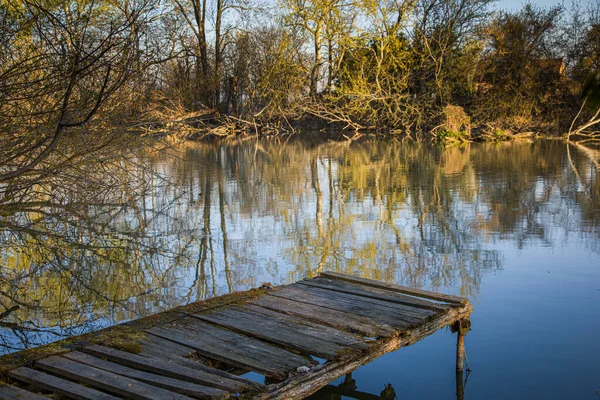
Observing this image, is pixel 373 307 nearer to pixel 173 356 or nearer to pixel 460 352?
pixel 460 352

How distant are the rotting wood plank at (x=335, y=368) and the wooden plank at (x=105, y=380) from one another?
483mm

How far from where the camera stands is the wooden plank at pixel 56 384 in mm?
3270

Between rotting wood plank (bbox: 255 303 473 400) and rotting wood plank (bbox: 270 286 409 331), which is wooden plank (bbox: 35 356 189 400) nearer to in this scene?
rotting wood plank (bbox: 255 303 473 400)

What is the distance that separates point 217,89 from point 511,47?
1343 cm

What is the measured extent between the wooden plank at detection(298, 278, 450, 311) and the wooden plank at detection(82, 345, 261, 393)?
5.56ft

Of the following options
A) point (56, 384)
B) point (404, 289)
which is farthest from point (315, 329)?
point (56, 384)

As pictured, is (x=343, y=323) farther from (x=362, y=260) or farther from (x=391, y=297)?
(x=362, y=260)

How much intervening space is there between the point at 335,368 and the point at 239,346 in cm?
60

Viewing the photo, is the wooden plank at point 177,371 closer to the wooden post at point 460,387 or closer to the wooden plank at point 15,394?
the wooden plank at point 15,394

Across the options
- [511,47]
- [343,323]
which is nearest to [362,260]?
[343,323]

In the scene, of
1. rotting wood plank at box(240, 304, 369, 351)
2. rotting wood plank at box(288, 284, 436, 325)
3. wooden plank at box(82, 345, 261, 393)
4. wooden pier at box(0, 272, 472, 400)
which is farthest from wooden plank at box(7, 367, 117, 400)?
rotting wood plank at box(288, 284, 436, 325)

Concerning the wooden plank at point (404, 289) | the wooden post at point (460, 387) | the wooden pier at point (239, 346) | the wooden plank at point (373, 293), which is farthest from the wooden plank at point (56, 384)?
the wooden plank at point (404, 289)

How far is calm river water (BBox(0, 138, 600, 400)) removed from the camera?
460cm

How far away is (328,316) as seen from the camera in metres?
4.48
